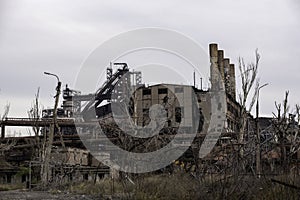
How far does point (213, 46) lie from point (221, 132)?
26809mm

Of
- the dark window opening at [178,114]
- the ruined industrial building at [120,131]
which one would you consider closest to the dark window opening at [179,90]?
the ruined industrial building at [120,131]

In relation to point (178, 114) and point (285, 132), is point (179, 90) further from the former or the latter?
point (285, 132)

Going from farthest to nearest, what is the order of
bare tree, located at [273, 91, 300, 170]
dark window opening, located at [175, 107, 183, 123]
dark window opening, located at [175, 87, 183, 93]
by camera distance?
dark window opening, located at [175, 87, 183, 93] → dark window opening, located at [175, 107, 183, 123] → bare tree, located at [273, 91, 300, 170]

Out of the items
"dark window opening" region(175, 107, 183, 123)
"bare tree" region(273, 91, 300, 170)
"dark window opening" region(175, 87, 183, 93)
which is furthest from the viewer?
"dark window opening" region(175, 87, 183, 93)

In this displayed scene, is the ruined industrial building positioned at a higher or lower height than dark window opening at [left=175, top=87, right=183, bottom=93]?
lower

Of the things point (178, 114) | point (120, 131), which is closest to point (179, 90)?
point (178, 114)

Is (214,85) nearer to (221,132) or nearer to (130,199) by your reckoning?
(221,132)

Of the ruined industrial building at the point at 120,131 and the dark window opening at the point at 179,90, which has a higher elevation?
the dark window opening at the point at 179,90

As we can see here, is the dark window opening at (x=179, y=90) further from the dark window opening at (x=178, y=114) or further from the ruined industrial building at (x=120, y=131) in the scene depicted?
the dark window opening at (x=178, y=114)

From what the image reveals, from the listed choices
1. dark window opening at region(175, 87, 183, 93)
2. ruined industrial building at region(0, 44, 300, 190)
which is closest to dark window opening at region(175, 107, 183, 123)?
ruined industrial building at region(0, 44, 300, 190)

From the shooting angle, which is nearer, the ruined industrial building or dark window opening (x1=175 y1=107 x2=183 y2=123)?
the ruined industrial building

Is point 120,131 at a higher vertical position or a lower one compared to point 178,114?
lower

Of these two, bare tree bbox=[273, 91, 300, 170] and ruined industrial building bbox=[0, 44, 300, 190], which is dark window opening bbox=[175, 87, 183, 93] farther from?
bare tree bbox=[273, 91, 300, 170]

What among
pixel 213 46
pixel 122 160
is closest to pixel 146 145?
pixel 122 160
